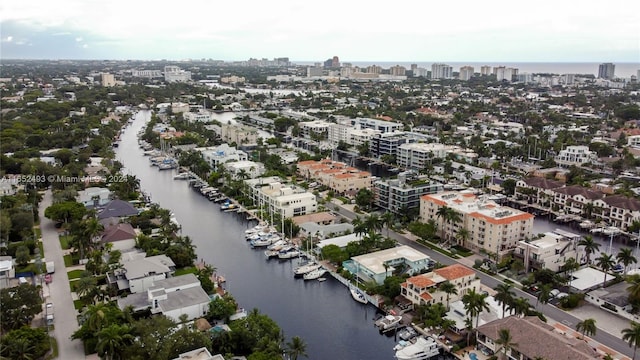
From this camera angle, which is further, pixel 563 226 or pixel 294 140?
pixel 294 140

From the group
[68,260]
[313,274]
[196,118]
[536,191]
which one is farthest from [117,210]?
[196,118]

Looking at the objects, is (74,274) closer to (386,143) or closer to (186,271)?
(186,271)

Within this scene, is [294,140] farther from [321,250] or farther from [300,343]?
[300,343]

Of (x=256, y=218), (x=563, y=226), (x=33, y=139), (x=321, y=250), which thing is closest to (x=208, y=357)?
(x=321, y=250)

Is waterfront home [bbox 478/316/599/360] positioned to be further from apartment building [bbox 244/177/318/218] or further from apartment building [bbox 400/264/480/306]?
apartment building [bbox 244/177/318/218]

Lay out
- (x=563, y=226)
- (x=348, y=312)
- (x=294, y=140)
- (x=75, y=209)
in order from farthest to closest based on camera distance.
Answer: (x=294, y=140) < (x=563, y=226) < (x=75, y=209) < (x=348, y=312)

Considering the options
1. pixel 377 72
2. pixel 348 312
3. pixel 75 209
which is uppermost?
pixel 377 72
